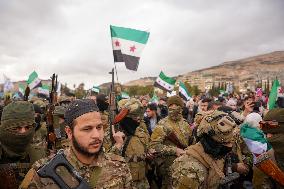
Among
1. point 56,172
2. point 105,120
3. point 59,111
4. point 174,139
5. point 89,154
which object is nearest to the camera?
point 56,172

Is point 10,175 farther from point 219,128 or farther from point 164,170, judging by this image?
point 164,170

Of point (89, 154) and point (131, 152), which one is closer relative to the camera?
point (89, 154)

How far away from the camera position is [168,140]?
244 inches

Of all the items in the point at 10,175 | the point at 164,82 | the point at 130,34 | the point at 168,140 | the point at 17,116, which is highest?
the point at 130,34

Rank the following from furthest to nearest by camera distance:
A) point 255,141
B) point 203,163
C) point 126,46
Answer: point 126,46
point 255,141
point 203,163

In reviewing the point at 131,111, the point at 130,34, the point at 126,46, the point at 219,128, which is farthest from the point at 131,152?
the point at 130,34

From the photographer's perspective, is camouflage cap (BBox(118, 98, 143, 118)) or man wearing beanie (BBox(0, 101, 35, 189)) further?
camouflage cap (BBox(118, 98, 143, 118))

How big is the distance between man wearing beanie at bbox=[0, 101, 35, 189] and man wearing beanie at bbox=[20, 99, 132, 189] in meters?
1.17

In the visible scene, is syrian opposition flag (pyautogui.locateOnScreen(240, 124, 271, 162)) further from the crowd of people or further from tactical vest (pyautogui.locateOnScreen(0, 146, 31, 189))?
tactical vest (pyautogui.locateOnScreen(0, 146, 31, 189))

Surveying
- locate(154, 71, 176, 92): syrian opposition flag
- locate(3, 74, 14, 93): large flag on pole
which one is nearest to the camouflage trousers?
A: locate(154, 71, 176, 92): syrian opposition flag

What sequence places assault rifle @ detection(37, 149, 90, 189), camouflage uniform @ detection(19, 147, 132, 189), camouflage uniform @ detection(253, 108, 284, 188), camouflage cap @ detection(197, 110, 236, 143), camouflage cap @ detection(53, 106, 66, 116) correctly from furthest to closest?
camouflage cap @ detection(53, 106, 66, 116), camouflage uniform @ detection(253, 108, 284, 188), camouflage cap @ detection(197, 110, 236, 143), camouflage uniform @ detection(19, 147, 132, 189), assault rifle @ detection(37, 149, 90, 189)

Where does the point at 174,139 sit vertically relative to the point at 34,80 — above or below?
below

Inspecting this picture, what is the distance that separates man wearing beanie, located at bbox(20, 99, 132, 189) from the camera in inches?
113

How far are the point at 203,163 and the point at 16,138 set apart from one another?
2.25 m
